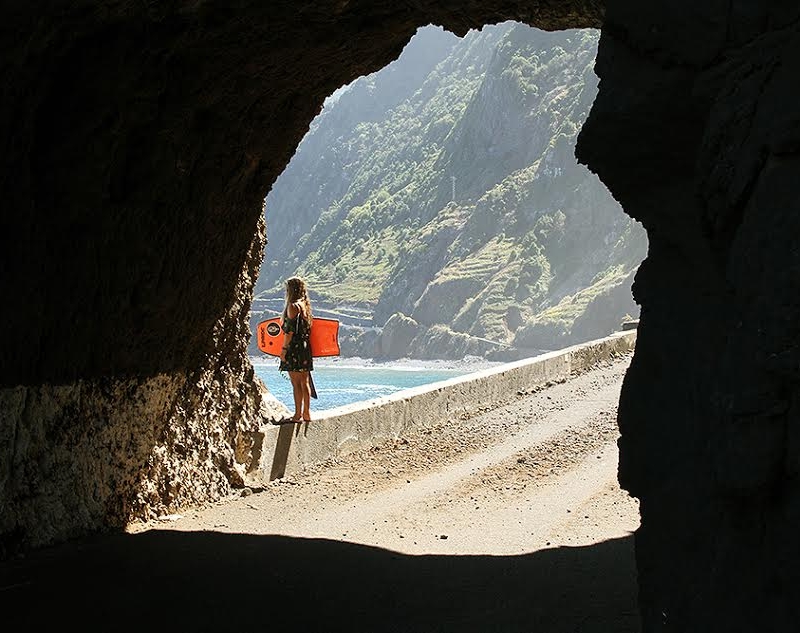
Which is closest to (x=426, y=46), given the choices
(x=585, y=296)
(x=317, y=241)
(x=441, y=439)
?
(x=317, y=241)

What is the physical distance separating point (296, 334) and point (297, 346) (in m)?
0.13

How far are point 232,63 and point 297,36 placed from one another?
0.48 meters

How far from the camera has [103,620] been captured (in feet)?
16.1

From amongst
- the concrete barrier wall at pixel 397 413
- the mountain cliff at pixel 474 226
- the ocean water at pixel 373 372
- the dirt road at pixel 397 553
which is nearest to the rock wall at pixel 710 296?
the dirt road at pixel 397 553

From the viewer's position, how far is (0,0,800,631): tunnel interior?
2.39 m

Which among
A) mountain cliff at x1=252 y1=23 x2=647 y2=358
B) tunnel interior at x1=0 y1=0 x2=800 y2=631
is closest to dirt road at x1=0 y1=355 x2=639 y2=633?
tunnel interior at x1=0 y1=0 x2=800 y2=631

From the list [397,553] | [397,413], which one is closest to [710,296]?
[397,553]

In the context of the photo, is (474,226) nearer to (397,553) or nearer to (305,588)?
(397,553)

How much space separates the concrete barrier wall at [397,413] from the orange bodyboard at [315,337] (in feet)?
2.17

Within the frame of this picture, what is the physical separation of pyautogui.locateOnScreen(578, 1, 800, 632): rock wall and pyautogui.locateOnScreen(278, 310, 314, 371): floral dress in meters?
6.40

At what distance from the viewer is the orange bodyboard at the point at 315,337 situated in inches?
375

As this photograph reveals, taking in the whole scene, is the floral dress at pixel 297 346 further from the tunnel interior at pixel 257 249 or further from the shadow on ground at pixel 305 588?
the shadow on ground at pixel 305 588

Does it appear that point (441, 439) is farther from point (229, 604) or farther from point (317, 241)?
point (317, 241)

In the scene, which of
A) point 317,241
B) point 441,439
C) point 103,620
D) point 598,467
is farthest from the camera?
point 317,241
